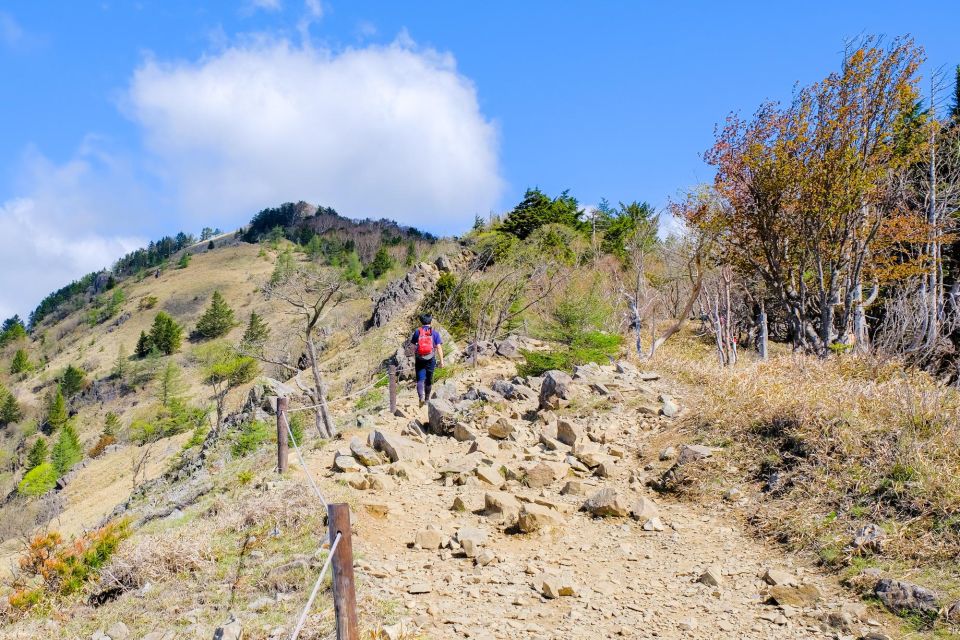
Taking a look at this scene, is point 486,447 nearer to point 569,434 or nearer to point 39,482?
point 569,434

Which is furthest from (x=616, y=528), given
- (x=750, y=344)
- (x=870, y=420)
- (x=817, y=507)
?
(x=750, y=344)

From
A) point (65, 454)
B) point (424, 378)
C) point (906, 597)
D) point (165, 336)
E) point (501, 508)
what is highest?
point (165, 336)

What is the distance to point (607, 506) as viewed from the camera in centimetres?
657

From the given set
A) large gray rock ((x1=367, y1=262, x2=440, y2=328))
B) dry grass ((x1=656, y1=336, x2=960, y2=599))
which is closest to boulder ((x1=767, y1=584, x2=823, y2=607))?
dry grass ((x1=656, y1=336, x2=960, y2=599))

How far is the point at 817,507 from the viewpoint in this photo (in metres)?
5.85

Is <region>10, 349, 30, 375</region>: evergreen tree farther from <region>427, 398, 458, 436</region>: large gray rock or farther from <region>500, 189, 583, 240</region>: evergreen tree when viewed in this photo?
<region>427, 398, 458, 436</region>: large gray rock

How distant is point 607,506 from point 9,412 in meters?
64.7

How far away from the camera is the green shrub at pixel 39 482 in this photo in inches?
1313

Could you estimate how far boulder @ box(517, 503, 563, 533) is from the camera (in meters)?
6.11

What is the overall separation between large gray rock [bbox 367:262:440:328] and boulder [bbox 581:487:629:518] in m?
28.0

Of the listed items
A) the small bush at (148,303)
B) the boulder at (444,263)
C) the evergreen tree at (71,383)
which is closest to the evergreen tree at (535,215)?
the boulder at (444,263)

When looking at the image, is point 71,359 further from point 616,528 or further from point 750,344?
point 616,528

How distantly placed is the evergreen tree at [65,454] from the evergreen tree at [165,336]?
21688mm

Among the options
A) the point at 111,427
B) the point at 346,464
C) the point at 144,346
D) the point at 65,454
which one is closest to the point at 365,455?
the point at 346,464
